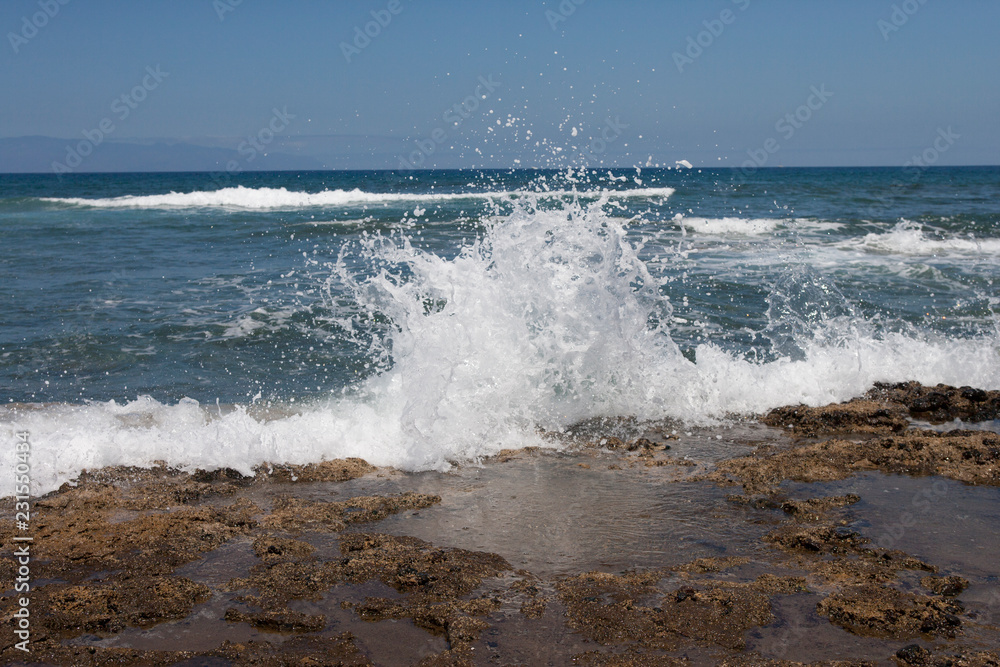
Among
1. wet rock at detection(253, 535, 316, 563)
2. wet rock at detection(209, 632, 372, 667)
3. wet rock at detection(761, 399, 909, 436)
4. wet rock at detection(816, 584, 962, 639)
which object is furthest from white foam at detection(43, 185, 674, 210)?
wet rock at detection(209, 632, 372, 667)

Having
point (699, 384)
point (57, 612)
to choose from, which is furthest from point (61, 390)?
point (699, 384)

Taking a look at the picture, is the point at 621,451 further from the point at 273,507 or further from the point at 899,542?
the point at 273,507

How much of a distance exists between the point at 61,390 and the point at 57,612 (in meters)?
4.06

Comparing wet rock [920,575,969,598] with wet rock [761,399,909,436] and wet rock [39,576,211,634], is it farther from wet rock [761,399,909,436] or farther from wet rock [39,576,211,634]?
wet rock [39,576,211,634]

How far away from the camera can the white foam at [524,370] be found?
548 cm

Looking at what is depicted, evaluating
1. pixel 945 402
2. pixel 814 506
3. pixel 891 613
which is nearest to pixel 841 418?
pixel 945 402

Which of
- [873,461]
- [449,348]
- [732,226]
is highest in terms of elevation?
[732,226]

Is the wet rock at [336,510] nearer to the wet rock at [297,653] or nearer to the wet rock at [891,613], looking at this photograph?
the wet rock at [297,653]

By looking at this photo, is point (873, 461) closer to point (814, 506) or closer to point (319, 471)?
point (814, 506)

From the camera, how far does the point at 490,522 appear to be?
162 inches

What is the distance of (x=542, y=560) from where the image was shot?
3623 mm

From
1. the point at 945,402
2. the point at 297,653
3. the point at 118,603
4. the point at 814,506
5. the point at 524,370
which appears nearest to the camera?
the point at 297,653

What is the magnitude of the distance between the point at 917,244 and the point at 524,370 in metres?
13.6

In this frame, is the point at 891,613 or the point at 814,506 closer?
A: the point at 891,613
